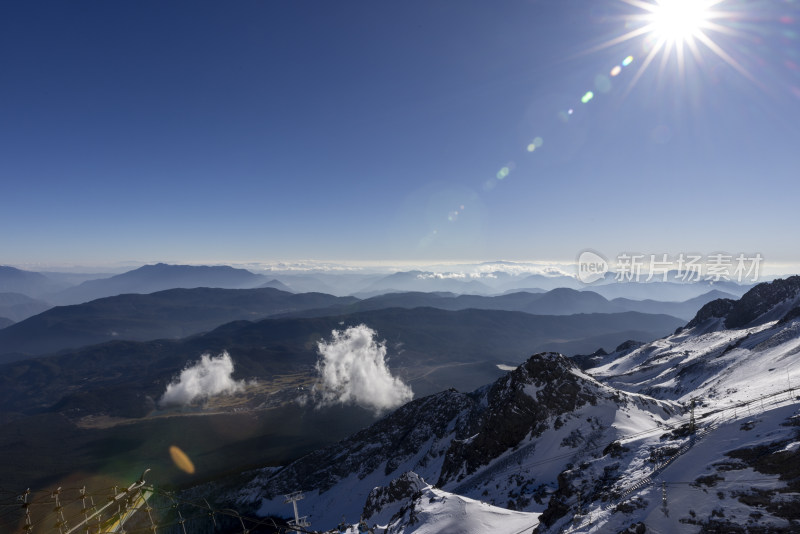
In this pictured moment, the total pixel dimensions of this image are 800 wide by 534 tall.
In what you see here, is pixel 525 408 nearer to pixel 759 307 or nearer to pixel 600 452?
pixel 600 452

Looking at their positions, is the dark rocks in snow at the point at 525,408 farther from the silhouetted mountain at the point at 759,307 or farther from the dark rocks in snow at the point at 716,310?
the dark rocks in snow at the point at 716,310

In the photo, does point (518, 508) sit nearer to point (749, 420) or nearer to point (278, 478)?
point (749, 420)

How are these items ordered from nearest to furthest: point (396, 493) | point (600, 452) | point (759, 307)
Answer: point (600, 452) < point (396, 493) < point (759, 307)

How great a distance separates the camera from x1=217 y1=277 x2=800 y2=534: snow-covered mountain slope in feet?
87.5

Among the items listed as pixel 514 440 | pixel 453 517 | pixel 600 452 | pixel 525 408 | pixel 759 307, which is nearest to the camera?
pixel 453 517

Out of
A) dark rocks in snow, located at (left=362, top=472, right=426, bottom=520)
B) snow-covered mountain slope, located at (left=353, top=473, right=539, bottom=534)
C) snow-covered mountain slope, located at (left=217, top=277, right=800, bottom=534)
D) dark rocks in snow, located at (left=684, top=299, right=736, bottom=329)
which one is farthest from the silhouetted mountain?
snow-covered mountain slope, located at (left=353, top=473, right=539, bottom=534)

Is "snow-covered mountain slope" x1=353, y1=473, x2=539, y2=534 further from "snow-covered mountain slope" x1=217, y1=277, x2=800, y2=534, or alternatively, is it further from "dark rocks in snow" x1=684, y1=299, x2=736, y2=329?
"dark rocks in snow" x1=684, y1=299, x2=736, y2=329

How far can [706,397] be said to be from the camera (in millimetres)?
70500

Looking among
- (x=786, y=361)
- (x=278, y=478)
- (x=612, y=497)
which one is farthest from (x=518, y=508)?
(x=278, y=478)

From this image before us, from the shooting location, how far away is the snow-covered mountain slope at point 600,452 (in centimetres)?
2666

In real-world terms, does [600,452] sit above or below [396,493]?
above

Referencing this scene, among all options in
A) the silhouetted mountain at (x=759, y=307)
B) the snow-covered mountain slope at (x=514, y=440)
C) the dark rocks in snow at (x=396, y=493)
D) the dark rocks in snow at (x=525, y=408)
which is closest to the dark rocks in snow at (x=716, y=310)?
the silhouetted mountain at (x=759, y=307)

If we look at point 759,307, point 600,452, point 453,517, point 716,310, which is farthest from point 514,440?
point 716,310

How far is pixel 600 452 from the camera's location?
5362cm
